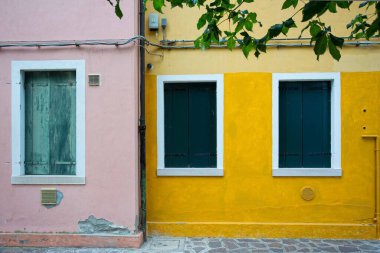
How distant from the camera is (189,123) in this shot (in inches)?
250

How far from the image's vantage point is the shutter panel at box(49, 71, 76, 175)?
19.1 ft

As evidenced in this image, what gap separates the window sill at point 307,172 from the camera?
5.98m

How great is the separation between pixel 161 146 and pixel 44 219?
90.4 inches

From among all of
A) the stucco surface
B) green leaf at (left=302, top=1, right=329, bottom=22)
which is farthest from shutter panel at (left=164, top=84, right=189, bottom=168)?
green leaf at (left=302, top=1, right=329, bottom=22)

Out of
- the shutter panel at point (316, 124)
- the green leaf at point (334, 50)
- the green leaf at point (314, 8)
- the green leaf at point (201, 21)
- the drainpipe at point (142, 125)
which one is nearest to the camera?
the green leaf at point (314, 8)

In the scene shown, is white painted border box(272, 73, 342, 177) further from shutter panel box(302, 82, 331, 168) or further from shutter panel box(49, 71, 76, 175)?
shutter panel box(49, 71, 76, 175)

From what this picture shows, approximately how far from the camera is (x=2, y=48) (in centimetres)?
566

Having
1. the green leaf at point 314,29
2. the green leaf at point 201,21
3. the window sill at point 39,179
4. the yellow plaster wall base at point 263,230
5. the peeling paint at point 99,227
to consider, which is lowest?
the yellow plaster wall base at point 263,230

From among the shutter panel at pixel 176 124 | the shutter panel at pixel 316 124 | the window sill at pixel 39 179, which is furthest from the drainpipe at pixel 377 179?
the window sill at pixel 39 179

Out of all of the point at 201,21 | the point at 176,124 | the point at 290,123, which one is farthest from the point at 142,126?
the point at 290,123

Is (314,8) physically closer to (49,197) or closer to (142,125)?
(142,125)

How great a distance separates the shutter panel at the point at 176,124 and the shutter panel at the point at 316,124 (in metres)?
2.18

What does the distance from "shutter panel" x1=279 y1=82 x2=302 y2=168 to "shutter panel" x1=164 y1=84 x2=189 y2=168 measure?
1.75 metres

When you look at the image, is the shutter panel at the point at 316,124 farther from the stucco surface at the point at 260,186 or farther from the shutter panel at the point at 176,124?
the shutter panel at the point at 176,124
